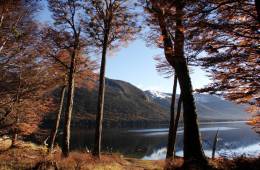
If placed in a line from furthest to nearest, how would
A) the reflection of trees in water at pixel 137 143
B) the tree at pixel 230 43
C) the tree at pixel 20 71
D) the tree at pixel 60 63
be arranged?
the reflection of trees in water at pixel 137 143 → the tree at pixel 60 63 → the tree at pixel 20 71 → the tree at pixel 230 43

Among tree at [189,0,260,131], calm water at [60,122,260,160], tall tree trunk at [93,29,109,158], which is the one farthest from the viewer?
calm water at [60,122,260,160]

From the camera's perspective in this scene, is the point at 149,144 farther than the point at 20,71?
Yes

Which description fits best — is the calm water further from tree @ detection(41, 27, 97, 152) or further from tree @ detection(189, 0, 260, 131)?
tree @ detection(189, 0, 260, 131)

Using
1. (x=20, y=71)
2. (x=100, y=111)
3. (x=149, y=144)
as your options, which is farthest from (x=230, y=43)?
(x=149, y=144)

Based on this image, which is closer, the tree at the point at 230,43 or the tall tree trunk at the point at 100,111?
the tree at the point at 230,43

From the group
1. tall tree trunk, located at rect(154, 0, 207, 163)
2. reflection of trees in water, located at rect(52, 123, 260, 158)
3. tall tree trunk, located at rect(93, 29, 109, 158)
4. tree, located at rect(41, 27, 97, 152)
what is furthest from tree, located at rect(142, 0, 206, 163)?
reflection of trees in water, located at rect(52, 123, 260, 158)

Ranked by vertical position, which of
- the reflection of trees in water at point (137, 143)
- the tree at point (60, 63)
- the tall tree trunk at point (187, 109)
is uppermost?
the tree at point (60, 63)

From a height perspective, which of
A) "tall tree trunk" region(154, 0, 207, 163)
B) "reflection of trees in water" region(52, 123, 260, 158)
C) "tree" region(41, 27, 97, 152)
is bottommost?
"reflection of trees in water" region(52, 123, 260, 158)

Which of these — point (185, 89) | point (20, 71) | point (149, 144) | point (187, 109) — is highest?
point (20, 71)

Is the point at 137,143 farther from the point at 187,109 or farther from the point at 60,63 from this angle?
the point at 187,109

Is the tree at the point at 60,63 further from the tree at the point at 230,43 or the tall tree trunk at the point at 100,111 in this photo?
the tree at the point at 230,43

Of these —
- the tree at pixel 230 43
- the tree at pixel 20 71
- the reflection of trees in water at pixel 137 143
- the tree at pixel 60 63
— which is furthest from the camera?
the reflection of trees in water at pixel 137 143

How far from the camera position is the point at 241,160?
10.7 m

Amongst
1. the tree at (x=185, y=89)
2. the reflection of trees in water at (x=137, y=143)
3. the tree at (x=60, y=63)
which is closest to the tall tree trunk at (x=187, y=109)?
the tree at (x=185, y=89)
